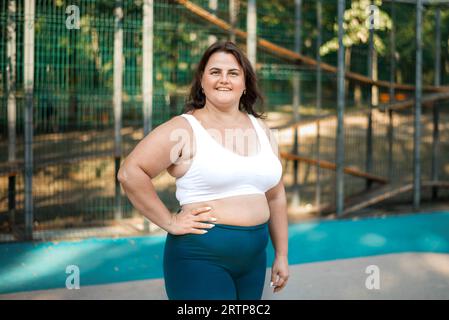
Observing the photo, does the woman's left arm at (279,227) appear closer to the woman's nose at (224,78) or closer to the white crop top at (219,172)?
the white crop top at (219,172)

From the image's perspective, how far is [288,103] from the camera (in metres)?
10.1

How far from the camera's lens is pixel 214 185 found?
→ 7.22 feet

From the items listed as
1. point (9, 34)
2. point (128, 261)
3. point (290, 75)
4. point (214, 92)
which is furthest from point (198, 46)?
point (214, 92)

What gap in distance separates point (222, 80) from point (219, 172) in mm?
372

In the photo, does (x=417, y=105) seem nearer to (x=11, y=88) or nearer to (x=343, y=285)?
(x=343, y=285)

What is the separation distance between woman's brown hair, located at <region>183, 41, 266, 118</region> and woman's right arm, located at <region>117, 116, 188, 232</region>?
0.23m

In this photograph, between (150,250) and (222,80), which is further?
(150,250)

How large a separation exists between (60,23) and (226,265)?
18.9 feet

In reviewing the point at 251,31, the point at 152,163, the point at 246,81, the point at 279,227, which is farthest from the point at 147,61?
the point at 152,163

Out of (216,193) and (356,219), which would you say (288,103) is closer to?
(356,219)

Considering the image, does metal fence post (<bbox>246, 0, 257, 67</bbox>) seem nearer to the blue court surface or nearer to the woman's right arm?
the blue court surface

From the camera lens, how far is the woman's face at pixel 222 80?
232 cm

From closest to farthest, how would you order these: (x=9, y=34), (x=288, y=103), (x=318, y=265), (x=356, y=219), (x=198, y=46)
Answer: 1. (x=318, y=265)
2. (x=9, y=34)
3. (x=198, y=46)
4. (x=356, y=219)
5. (x=288, y=103)

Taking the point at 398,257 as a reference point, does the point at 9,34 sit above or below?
above
